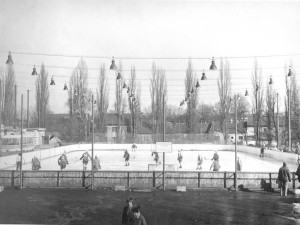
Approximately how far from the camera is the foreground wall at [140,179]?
18.1 metres

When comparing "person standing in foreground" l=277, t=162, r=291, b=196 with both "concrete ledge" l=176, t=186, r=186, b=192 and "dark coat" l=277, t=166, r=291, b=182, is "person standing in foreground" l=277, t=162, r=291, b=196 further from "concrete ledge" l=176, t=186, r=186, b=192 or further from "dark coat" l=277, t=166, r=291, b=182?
"concrete ledge" l=176, t=186, r=186, b=192

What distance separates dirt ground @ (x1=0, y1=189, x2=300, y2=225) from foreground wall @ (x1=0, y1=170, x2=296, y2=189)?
2.44 feet

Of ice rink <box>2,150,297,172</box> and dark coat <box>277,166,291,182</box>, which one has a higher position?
dark coat <box>277,166,291,182</box>

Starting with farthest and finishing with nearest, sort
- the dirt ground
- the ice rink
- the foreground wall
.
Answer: the ice rink, the foreground wall, the dirt ground

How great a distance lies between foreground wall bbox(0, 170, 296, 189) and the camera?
1808 centimetres

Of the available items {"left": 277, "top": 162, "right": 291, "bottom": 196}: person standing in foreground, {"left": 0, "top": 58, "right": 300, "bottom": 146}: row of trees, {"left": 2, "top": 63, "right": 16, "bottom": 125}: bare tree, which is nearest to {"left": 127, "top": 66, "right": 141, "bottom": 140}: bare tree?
{"left": 0, "top": 58, "right": 300, "bottom": 146}: row of trees

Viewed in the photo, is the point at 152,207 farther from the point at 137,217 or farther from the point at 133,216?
the point at 137,217

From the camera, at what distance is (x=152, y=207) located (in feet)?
45.4

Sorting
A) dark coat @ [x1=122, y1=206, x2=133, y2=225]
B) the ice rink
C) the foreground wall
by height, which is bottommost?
the ice rink

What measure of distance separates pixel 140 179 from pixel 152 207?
4.29 m

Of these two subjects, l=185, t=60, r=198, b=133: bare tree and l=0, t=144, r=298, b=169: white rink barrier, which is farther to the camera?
l=185, t=60, r=198, b=133: bare tree

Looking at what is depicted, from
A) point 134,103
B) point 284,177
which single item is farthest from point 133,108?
point 284,177

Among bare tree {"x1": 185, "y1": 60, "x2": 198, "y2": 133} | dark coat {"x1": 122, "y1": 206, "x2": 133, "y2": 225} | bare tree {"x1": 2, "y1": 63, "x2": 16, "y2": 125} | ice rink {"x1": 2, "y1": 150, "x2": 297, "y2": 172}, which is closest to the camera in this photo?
dark coat {"x1": 122, "y1": 206, "x2": 133, "y2": 225}

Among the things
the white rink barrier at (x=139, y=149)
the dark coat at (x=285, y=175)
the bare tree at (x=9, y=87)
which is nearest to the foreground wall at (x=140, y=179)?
the dark coat at (x=285, y=175)
